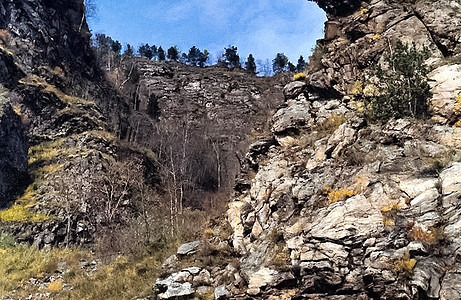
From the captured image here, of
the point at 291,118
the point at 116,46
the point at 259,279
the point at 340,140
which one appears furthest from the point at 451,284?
the point at 116,46

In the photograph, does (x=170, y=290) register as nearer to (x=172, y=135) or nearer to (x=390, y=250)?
(x=390, y=250)

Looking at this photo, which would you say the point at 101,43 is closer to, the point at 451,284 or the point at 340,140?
the point at 340,140

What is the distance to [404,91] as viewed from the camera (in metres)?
11.4

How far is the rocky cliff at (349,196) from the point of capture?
727 cm

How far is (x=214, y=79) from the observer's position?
260 feet

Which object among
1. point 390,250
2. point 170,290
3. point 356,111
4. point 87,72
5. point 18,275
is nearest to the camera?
point 390,250

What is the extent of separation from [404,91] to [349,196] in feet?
15.5

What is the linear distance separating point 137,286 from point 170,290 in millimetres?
2680

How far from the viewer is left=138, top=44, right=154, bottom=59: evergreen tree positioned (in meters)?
98.1

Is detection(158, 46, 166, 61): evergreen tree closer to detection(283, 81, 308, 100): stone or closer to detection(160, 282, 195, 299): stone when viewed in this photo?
detection(283, 81, 308, 100): stone

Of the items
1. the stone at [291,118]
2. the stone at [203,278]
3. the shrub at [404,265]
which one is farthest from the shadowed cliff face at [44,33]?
the shrub at [404,265]

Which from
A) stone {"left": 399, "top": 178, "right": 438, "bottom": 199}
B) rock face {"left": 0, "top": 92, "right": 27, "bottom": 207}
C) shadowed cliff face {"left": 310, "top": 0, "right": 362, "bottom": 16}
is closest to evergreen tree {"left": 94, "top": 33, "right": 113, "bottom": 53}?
rock face {"left": 0, "top": 92, "right": 27, "bottom": 207}

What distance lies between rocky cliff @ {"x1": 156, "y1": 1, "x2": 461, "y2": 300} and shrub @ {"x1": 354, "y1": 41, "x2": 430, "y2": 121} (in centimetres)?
39

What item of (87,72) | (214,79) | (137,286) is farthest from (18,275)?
(214,79)
